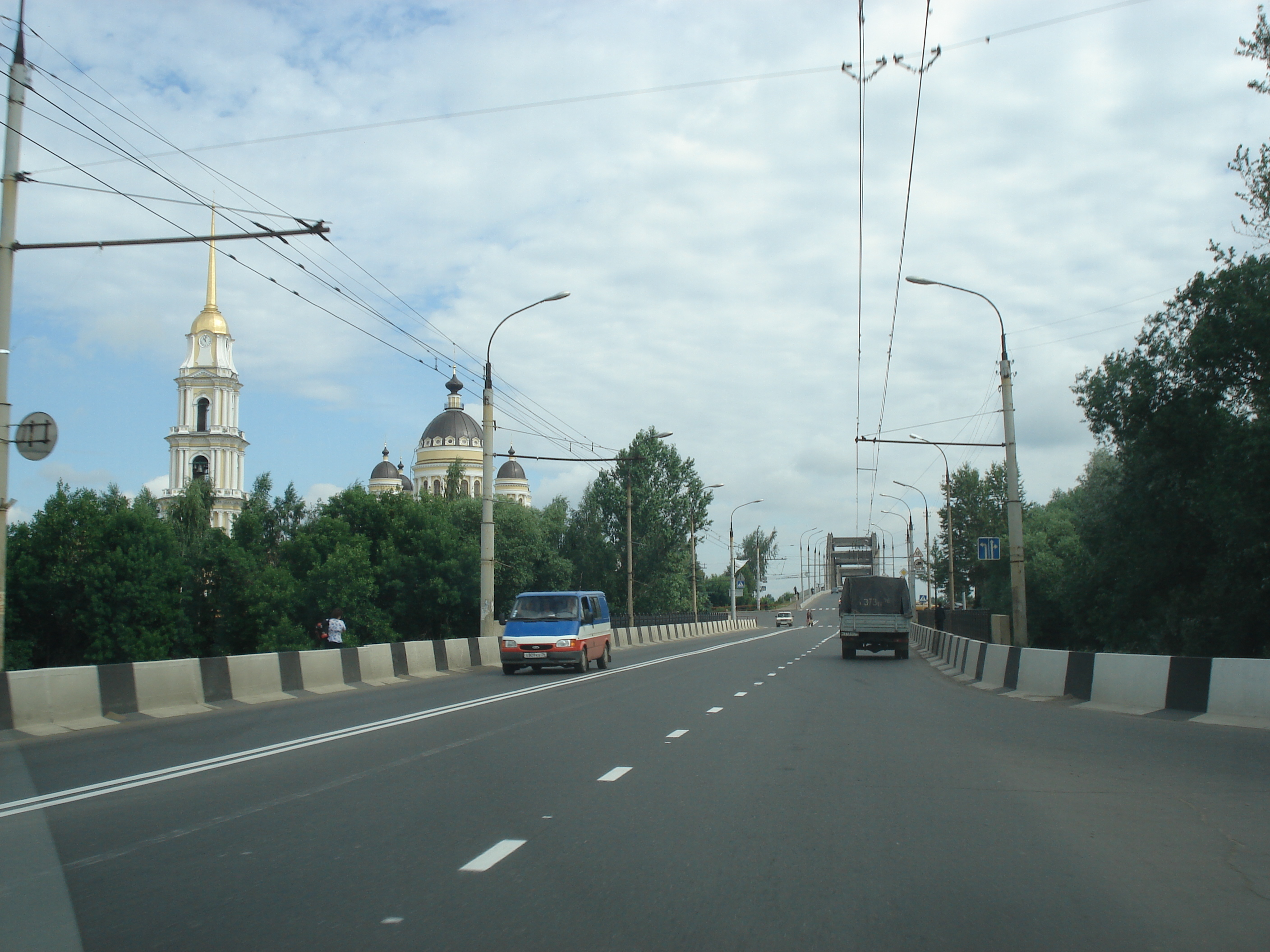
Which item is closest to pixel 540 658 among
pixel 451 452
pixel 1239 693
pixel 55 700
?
pixel 55 700

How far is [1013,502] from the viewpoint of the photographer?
→ 79.2 feet

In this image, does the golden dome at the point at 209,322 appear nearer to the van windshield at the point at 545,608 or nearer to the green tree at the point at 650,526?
the green tree at the point at 650,526

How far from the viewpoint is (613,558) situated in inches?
3868

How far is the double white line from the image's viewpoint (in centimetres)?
793

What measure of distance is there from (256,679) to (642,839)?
12587mm

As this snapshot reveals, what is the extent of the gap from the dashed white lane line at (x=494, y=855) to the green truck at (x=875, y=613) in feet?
95.2

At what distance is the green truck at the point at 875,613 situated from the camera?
3466 cm

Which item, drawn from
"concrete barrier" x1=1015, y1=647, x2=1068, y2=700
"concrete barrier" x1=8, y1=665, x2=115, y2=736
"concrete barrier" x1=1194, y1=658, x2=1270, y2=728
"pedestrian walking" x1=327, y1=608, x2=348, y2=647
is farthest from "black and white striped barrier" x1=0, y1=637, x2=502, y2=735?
"concrete barrier" x1=1194, y1=658, x2=1270, y2=728

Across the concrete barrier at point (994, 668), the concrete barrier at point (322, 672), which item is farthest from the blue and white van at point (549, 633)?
the concrete barrier at point (994, 668)

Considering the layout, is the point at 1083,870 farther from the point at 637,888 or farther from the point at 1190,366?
the point at 1190,366

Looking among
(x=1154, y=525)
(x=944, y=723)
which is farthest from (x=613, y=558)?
(x=944, y=723)

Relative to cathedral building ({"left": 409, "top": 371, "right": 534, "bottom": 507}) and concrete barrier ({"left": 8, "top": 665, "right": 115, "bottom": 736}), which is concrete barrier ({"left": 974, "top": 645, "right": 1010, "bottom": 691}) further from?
cathedral building ({"left": 409, "top": 371, "right": 534, "bottom": 507})

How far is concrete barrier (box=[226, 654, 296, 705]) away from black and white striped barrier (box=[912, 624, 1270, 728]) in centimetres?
1270

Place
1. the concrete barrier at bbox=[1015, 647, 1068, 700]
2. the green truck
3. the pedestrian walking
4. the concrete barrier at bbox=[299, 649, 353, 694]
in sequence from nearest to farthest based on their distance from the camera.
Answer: the concrete barrier at bbox=[1015, 647, 1068, 700] < the concrete barrier at bbox=[299, 649, 353, 694] < the pedestrian walking < the green truck
